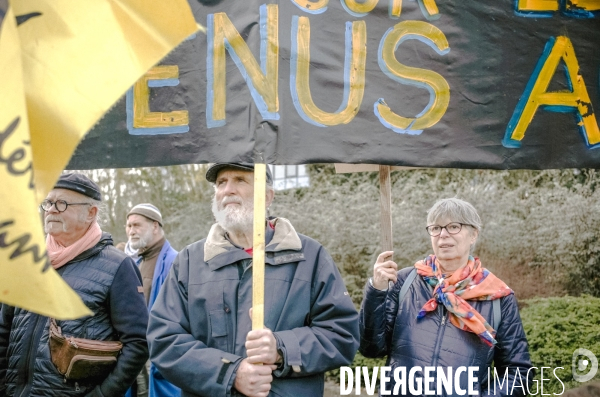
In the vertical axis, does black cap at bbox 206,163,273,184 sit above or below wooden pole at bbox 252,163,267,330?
above

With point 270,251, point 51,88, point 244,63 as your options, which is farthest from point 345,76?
point 51,88

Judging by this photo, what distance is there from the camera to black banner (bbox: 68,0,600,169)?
2920 mm

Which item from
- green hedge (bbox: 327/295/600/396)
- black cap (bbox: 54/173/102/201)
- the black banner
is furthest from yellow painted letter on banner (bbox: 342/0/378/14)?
green hedge (bbox: 327/295/600/396)

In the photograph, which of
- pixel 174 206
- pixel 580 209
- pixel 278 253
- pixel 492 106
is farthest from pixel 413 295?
pixel 174 206

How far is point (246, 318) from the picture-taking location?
302 cm

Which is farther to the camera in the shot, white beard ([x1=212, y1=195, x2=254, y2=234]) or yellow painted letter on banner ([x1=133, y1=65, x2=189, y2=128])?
white beard ([x1=212, y1=195, x2=254, y2=234])

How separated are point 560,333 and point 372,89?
3962mm

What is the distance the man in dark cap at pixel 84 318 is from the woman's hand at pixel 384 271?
4.15 ft

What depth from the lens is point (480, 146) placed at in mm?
3043

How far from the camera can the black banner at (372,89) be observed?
2.92m

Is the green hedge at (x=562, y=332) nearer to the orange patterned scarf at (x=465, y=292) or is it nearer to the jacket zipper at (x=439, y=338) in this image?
the orange patterned scarf at (x=465, y=292)

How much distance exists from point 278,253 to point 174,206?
8.93 meters

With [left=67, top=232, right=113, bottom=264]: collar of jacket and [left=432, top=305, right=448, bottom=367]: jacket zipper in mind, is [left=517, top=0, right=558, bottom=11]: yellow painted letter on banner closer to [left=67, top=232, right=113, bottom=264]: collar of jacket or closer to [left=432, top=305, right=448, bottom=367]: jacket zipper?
[left=432, top=305, right=448, bottom=367]: jacket zipper

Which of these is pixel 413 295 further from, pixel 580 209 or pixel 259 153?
pixel 580 209
